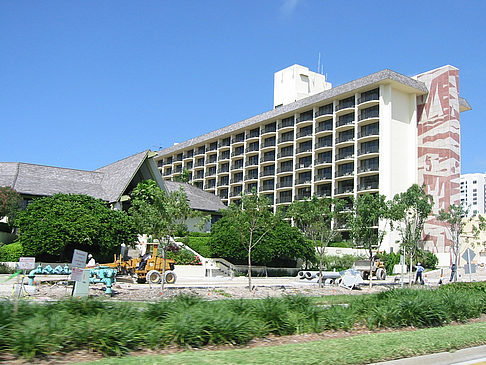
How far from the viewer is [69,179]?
5109 centimetres

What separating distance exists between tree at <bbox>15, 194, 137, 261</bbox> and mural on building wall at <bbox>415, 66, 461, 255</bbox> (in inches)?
1759

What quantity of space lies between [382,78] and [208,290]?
48.3 metres

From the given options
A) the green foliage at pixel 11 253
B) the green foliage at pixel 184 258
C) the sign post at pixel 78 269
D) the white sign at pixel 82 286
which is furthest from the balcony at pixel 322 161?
the sign post at pixel 78 269

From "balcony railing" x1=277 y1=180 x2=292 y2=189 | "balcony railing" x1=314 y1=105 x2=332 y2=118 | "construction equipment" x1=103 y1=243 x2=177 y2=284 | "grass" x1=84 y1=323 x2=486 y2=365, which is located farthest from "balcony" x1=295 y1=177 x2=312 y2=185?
"grass" x1=84 y1=323 x2=486 y2=365

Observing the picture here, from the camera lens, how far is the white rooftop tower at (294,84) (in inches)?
3369

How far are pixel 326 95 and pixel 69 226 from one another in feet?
157

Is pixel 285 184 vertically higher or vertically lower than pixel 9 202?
higher

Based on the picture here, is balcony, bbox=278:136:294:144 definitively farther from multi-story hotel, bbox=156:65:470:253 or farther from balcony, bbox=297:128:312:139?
balcony, bbox=297:128:312:139

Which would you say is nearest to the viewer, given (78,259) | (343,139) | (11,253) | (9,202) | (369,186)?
(78,259)

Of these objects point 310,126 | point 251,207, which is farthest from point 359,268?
point 310,126

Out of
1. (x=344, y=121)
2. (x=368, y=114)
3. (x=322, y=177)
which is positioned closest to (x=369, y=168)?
(x=368, y=114)

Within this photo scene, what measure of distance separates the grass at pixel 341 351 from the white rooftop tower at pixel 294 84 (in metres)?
75.7

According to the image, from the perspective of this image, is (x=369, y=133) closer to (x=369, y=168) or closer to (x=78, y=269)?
(x=369, y=168)

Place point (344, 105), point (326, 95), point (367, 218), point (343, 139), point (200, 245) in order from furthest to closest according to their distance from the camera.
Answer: point (326, 95), point (343, 139), point (344, 105), point (200, 245), point (367, 218)
